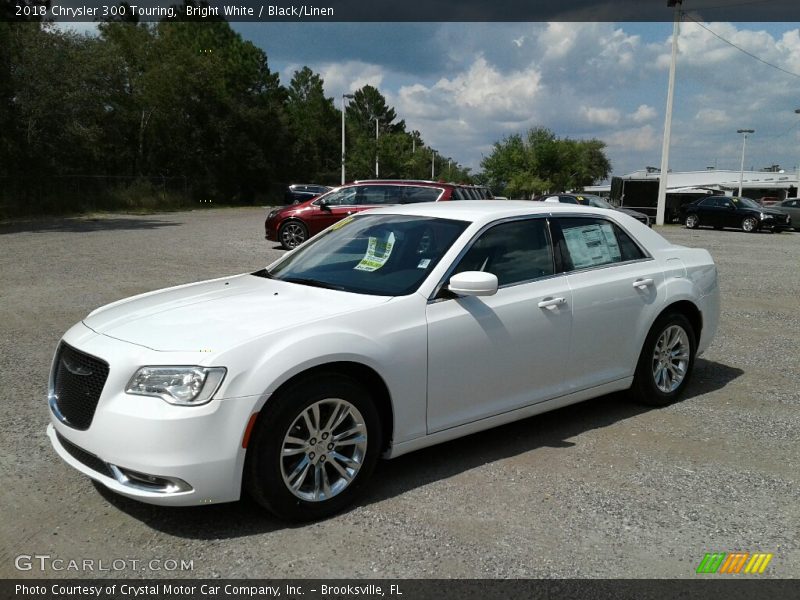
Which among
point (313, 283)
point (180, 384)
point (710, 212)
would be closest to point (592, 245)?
point (313, 283)

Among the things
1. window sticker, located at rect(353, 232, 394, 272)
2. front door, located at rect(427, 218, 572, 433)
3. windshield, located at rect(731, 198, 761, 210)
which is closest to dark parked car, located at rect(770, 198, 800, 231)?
windshield, located at rect(731, 198, 761, 210)

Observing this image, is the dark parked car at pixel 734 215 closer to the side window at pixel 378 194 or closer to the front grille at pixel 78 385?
the side window at pixel 378 194

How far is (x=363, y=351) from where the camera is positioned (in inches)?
145

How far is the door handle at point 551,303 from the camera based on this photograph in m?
4.53

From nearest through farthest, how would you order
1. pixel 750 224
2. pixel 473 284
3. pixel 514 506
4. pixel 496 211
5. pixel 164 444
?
1. pixel 164 444
2. pixel 514 506
3. pixel 473 284
4. pixel 496 211
5. pixel 750 224

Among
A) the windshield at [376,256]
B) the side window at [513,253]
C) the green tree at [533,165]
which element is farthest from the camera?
the green tree at [533,165]

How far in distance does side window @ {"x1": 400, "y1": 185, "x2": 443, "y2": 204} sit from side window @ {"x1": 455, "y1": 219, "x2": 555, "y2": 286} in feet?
35.7

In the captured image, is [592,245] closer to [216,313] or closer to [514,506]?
[514,506]

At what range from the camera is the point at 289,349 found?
11.3 ft

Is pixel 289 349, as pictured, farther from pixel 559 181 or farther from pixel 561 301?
pixel 559 181

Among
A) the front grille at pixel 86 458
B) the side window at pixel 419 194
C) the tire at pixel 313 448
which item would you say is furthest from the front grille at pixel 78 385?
the side window at pixel 419 194

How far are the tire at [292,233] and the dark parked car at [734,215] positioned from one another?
20.7 metres

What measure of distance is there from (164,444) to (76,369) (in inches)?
30.1
